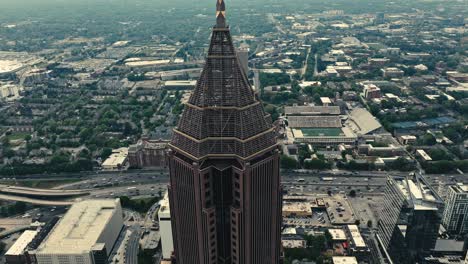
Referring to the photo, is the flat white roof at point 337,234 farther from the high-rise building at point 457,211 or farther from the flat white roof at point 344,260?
the high-rise building at point 457,211

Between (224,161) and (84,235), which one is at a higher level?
(224,161)

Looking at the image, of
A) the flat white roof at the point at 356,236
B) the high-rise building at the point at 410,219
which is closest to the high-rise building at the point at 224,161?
the high-rise building at the point at 410,219

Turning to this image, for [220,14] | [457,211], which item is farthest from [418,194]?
[220,14]

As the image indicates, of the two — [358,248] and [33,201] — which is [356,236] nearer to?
[358,248]

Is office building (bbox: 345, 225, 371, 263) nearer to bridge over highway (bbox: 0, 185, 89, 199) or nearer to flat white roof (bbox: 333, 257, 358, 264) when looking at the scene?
flat white roof (bbox: 333, 257, 358, 264)

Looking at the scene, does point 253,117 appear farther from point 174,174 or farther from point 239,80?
point 174,174

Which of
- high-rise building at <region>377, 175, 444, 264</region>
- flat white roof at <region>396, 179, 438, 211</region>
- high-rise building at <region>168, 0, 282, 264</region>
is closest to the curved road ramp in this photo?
high-rise building at <region>168, 0, 282, 264</region>
